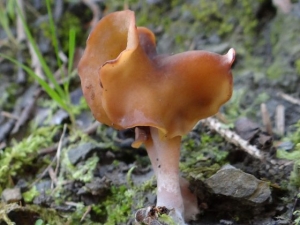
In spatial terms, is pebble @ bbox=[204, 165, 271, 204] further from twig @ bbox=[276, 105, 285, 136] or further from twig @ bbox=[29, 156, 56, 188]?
twig @ bbox=[29, 156, 56, 188]

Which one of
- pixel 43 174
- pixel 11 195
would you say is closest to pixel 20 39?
pixel 43 174

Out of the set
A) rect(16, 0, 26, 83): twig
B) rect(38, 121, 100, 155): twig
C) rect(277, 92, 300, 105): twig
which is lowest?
rect(277, 92, 300, 105): twig

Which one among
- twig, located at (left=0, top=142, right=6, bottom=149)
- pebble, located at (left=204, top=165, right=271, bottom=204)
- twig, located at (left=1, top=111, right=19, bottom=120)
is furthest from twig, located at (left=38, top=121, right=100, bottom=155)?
pebble, located at (left=204, top=165, right=271, bottom=204)

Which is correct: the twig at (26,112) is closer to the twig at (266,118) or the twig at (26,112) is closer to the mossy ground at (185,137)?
the mossy ground at (185,137)

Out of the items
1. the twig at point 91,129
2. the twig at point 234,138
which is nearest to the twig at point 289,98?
the twig at point 234,138

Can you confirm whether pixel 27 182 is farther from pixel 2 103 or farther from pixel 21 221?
pixel 2 103
